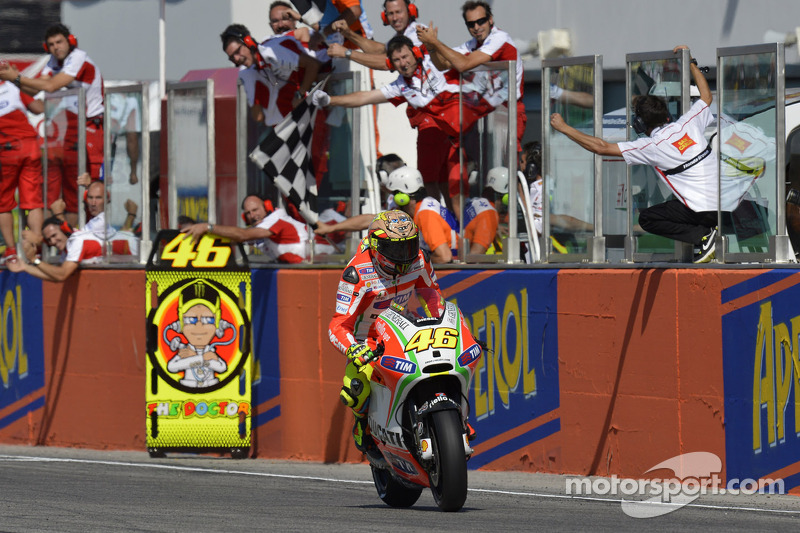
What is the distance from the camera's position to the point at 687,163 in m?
11.0

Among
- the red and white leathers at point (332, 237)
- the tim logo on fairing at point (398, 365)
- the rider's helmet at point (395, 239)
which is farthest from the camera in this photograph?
the red and white leathers at point (332, 237)

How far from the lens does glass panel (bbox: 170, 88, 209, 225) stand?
1515 centimetres

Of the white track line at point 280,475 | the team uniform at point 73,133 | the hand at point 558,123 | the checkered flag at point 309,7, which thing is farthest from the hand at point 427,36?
the team uniform at point 73,133

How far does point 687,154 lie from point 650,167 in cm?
58

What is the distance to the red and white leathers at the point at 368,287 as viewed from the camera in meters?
9.95

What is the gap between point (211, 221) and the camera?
15141mm

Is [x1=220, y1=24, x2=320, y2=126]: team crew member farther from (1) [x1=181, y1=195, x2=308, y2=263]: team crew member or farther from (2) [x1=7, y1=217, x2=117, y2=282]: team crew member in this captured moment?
(2) [x1=7, y1=217, x2=117, y2=282]: team crew member

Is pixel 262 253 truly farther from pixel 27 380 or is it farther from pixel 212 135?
pixel 27 380

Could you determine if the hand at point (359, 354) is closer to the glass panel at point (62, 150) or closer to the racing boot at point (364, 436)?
the racing boot at point (364, 436)

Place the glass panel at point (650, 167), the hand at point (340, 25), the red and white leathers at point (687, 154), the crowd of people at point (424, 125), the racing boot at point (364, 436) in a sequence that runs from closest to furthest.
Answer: the racing boot at point (364, 436) < the red and white leathers at point (687, 154) < the crowd of people at point (424, 125) < the glass panel at point (650, 167) < the hand at point (340, 25)

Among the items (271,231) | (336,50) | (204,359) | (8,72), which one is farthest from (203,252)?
(8,72)

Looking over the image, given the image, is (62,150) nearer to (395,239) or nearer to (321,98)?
(321,98)

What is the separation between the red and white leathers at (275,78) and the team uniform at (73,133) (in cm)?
243

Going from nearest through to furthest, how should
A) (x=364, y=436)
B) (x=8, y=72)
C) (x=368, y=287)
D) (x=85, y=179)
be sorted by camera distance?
(x=368, y=287), (x=364, y=436), (x=8, y=72), (x=85, y=179)
